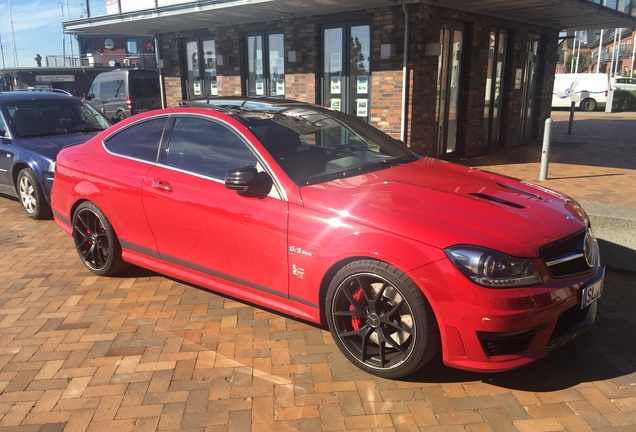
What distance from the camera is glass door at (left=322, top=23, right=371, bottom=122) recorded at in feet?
32.8

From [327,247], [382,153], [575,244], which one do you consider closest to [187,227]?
[327,247]

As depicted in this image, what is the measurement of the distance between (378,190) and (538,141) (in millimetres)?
12552

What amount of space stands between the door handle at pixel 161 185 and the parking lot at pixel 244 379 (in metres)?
0.97

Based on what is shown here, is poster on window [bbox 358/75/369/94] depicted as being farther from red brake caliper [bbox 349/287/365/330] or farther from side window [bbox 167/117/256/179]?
red brake caliper [bbox 349/287/365/330]

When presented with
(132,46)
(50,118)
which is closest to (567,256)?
(50,118)

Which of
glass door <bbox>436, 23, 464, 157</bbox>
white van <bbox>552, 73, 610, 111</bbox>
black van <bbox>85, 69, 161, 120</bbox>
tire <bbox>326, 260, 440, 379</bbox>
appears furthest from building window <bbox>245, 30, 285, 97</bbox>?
white van <bbox>552, 73, 610, 111</bbox>

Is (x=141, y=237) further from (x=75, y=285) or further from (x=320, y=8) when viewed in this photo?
(x=320, y=8)

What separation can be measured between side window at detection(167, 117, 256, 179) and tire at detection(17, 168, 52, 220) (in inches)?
142

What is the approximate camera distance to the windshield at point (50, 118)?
24.2ft

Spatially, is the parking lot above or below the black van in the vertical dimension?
below

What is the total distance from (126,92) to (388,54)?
425 inches

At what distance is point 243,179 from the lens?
11.1 ft

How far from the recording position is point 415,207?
10.0 ft

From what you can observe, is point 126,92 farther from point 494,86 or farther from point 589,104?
point 589,104
